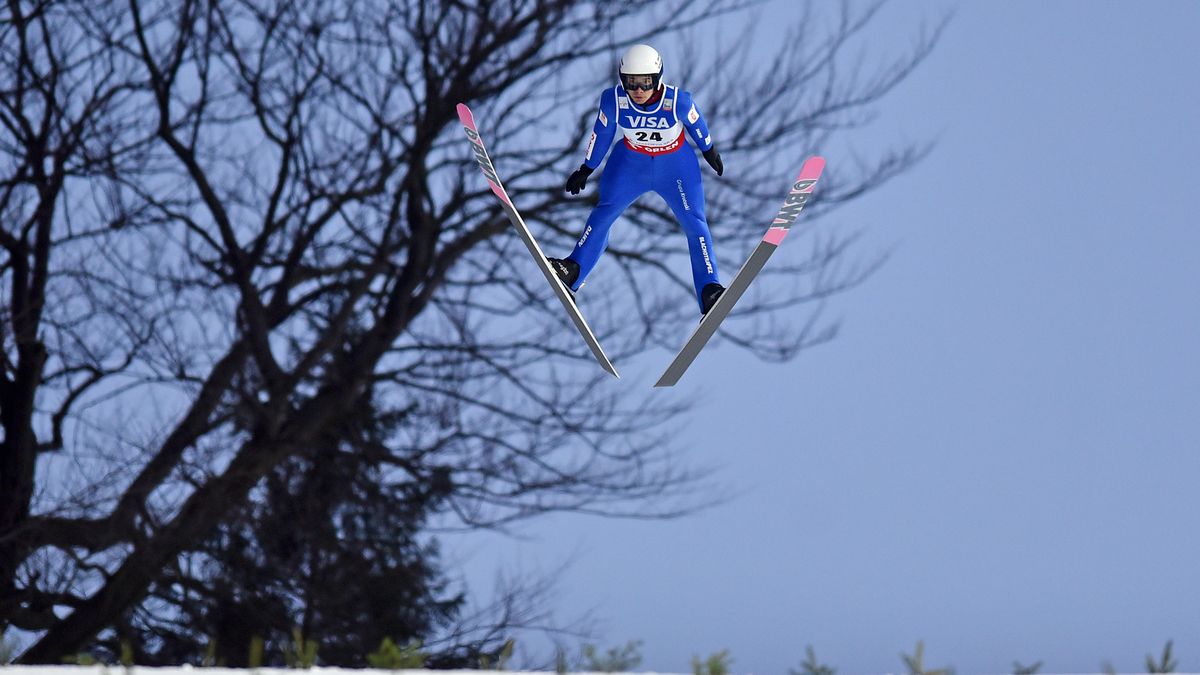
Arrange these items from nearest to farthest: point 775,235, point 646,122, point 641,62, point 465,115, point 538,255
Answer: point 641,62
point 646,122
point 775,235
point 538,255
point 465,115

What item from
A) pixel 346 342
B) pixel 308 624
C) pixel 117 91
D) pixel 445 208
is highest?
pixel 117 91

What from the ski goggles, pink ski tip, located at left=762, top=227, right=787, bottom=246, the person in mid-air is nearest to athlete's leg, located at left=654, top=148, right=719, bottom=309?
the person in mid-air

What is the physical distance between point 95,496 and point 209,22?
4.81 meters

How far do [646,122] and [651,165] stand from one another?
8.8 inches

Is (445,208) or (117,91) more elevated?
(117,91)

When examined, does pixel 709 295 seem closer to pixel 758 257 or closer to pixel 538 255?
pixel 758 257

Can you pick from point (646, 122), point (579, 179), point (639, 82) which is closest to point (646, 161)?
point (646, 122)

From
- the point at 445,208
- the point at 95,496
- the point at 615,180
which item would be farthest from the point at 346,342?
the point at 615,180

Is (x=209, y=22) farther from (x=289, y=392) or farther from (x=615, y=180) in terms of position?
(x=615, y=180)

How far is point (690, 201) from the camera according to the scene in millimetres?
5672

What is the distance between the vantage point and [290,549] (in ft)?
44.4

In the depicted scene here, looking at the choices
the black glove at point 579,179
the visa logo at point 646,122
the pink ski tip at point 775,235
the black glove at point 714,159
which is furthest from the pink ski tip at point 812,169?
the black glove at point 579,179

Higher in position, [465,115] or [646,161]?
[465,115]

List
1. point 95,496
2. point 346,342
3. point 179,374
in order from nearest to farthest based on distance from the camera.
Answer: point 95,496 < point 179,374 < point 346,342
